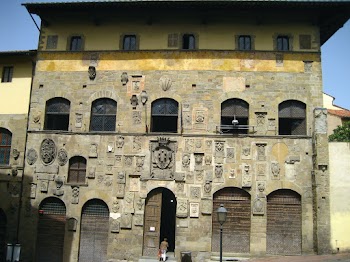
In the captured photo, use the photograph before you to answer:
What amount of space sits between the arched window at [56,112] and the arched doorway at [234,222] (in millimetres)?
8484

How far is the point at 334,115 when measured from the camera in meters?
34.3

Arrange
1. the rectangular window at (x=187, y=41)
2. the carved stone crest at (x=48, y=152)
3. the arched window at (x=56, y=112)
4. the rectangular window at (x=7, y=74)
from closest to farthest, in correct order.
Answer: the carved stone crest at (x=48, y=152) < the rectangular window at (x=187, y=41) < the arched window at (x=56, y=112) < the rectangular window at (x=7, y=74)

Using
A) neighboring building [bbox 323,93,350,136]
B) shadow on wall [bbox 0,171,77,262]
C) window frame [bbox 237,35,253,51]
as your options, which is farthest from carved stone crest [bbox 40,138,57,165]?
neighboring building [bbox 323,93,350,136]

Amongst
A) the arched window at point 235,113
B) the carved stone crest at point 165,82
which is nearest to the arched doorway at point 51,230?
the carved stone crest at point 165,82

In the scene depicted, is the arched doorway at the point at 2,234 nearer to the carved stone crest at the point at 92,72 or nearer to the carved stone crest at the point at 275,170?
the carved stone crest at the point at 92,72

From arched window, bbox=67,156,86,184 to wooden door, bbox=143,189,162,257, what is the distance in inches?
137

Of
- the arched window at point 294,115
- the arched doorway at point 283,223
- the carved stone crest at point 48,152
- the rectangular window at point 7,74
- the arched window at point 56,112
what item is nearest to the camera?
the arched doorway at point 283,223

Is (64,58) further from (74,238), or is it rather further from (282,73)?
(282,73)

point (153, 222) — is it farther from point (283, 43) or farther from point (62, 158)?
point (283, 43)

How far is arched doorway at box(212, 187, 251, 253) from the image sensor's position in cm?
1750

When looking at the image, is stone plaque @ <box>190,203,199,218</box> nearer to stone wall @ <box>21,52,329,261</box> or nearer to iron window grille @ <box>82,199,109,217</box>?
stone wall @ <box>21,52,329,261</box>

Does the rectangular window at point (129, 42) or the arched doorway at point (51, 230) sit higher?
the rectangular window at point (129, 42)

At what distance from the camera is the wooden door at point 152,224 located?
17.9 metres

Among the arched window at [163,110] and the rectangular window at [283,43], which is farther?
the rectangular window at [283,43]
